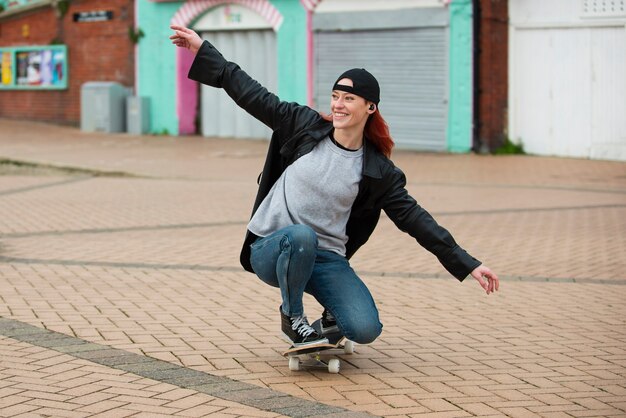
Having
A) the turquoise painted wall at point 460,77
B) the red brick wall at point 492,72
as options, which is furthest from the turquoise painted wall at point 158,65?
the red brick wall at point 492,72

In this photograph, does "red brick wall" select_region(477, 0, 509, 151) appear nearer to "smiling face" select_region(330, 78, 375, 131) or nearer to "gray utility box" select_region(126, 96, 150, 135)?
"gray utility box" select_region(126, 96, 150, 135)

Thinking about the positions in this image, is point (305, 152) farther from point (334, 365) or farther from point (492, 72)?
point (492, 72)

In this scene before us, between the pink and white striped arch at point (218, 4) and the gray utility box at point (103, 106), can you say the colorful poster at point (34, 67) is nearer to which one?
the gray utility box at point (103, 106)

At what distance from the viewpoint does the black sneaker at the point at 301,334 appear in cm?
555

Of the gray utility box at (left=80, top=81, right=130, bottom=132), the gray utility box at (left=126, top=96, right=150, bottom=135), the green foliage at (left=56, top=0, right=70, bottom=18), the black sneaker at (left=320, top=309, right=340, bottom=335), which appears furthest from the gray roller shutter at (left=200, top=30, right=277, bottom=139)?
the black sneaker at (left=320, top=309, right=340, bottom=335)

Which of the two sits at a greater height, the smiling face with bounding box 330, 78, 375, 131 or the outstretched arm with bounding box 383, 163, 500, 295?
the smiling face with bounding box 330, 78, 375, 131

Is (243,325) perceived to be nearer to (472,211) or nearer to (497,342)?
(497,342)

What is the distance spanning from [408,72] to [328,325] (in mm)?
15222

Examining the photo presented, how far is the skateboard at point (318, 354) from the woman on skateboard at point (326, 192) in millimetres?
39

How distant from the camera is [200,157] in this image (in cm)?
1991

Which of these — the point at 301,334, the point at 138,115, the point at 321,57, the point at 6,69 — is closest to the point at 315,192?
the point at 301,334

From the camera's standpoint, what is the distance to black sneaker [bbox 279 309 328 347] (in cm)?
555

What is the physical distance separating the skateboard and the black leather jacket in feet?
1.97

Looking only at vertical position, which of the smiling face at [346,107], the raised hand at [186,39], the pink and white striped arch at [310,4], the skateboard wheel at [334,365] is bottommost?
the skateboard wheel at [334,365]
